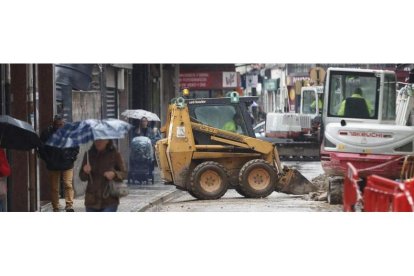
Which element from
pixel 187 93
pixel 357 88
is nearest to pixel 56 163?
pixel 187 93

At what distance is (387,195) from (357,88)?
8.24 ft

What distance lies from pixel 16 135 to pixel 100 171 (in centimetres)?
192

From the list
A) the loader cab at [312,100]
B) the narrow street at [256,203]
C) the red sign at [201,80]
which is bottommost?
the narrow street at [256,203]

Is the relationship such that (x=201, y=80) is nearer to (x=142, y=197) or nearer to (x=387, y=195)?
(x=142, y=197)

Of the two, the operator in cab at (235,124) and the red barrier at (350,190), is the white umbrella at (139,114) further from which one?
the red barrier at (350,190)

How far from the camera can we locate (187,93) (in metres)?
19.6

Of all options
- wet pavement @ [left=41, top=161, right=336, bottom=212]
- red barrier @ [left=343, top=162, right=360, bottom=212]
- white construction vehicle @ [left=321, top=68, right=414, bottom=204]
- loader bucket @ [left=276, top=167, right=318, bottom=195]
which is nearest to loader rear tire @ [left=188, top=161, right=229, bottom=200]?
wet pavement @ [left=41, top=161, right=336, bottom=212]

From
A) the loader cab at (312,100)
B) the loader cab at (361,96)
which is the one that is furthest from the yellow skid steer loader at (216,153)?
the loader cab at (361,96)

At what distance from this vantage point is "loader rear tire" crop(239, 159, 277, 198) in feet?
63.5

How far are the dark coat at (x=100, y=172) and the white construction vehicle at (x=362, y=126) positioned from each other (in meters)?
2.82

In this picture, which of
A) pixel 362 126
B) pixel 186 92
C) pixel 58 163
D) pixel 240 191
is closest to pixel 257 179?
pixel 240 191

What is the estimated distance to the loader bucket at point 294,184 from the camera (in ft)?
61.0

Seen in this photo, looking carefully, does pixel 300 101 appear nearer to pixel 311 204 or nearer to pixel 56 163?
pixel 311 204

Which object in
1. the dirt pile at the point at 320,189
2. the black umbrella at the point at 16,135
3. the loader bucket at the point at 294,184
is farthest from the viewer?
the loader bucket at the point at 294,184
